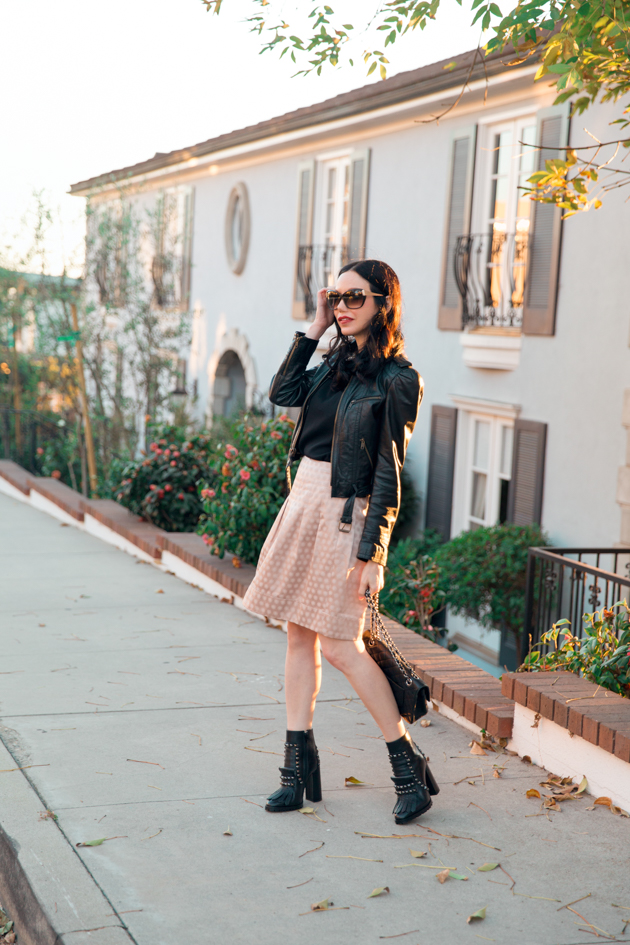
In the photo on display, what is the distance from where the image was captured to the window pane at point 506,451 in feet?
34.8

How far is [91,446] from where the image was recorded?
13.7m

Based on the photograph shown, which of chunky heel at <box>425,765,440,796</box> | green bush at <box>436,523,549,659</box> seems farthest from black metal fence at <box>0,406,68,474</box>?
chunky heel at <box>425,765,440,796</box>

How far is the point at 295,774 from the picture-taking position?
3.42m

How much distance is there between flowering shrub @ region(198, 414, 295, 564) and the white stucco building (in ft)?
8.41

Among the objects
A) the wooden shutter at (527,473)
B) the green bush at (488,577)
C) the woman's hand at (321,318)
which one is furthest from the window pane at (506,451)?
the woman's hand at (321,318)

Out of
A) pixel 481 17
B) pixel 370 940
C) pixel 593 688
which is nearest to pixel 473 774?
pixel 593 688

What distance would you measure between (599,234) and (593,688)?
19.8 ft

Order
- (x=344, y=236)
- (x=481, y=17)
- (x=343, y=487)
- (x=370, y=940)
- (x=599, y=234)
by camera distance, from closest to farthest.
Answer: (x=370, y=940), (x=343, y=487), (x=481, y=17), (x=599, y=234), (x=344, y=236)

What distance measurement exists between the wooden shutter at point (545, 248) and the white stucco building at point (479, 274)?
19 millimetres

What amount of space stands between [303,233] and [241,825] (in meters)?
12.3

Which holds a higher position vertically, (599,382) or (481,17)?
(481,17)

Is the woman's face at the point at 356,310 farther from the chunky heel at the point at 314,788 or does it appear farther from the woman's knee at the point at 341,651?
the chunky heel at the point at 314,788

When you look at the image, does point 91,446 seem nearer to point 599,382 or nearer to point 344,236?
point 344,236

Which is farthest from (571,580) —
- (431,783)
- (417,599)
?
(431,783)
